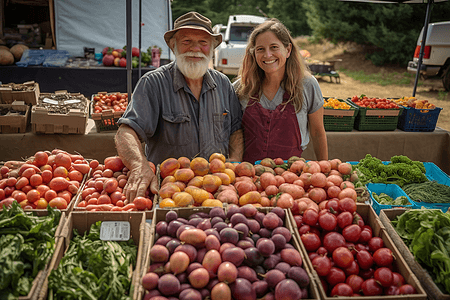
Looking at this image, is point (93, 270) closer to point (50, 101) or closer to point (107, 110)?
point (107, 110)

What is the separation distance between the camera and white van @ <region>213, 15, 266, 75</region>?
12.1 meters

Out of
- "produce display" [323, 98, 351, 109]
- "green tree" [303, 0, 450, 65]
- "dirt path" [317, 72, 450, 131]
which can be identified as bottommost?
"dirt path" [317, 72, 450, 131]

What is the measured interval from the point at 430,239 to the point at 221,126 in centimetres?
188

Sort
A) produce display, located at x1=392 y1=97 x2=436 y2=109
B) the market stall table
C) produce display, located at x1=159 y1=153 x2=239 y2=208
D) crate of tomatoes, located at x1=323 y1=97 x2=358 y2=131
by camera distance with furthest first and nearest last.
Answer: produce display, located at x1=392 y1=97 x2=436 y2=109 → crate of tomatoes, located at x1=323 y1=97 x2=358 y2=131 → the market stall table → produce display, located at x1=159 y1=153 x2=239 y2=208

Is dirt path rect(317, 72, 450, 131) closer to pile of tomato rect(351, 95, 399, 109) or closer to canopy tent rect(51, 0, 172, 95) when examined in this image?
pile of tomato rect(351, 95, 399, 109)

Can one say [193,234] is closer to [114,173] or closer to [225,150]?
[114,173]

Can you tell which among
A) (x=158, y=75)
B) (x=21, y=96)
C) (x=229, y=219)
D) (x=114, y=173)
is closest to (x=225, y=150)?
(x=158, y=75)

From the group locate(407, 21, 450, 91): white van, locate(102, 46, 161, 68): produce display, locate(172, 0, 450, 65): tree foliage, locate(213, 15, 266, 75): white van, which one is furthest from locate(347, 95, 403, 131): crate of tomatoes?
locate(172, 0, 450, 65): tree foliage

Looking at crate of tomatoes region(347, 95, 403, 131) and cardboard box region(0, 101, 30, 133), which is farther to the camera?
crate of tomatoes region(347, 95, 403, 131)

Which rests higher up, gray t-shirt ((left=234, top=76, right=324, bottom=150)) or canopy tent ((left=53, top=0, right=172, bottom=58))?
canopy tent ((left=53, top=0, right=172, bottom=58))

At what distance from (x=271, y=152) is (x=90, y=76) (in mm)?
5421

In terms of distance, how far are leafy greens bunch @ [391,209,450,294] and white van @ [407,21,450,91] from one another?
33.6ft

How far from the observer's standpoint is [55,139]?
428 cm

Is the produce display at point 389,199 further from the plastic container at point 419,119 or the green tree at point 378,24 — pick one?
the green tree at point 378,24
